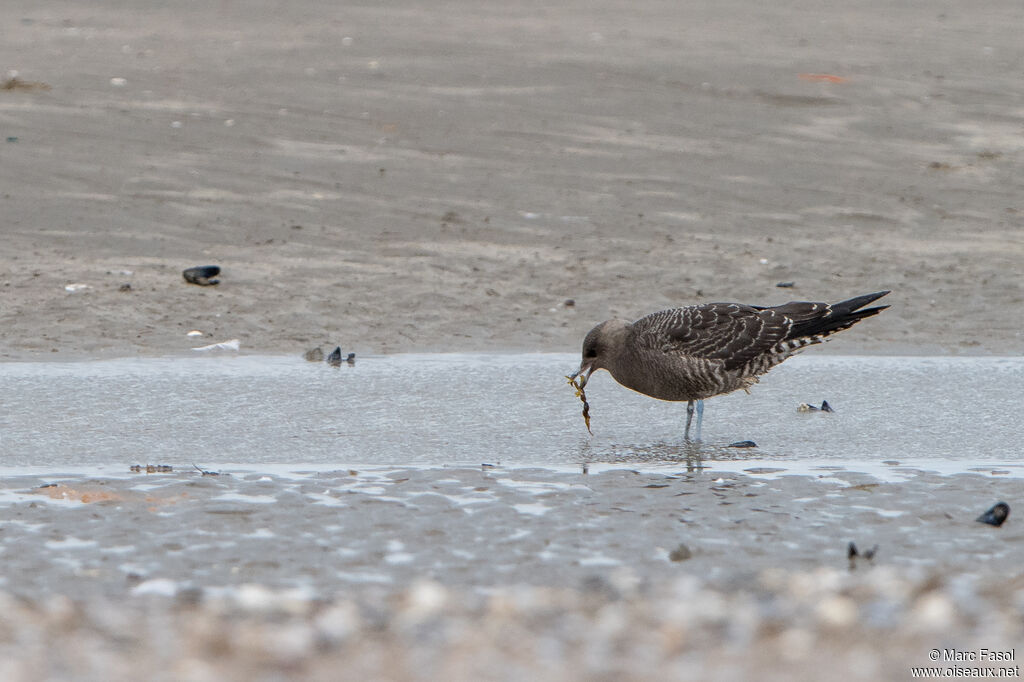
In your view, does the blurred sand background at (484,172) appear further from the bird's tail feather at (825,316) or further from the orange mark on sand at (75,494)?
the orange mark on sand at (75,494)

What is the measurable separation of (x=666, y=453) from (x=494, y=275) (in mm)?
3554

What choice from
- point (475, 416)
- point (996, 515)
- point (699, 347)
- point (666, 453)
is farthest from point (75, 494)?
point (996, 515)

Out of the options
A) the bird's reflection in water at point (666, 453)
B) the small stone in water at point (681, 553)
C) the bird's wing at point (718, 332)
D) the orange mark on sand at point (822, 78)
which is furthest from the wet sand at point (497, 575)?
the orange mark on sand at point (822, 78)

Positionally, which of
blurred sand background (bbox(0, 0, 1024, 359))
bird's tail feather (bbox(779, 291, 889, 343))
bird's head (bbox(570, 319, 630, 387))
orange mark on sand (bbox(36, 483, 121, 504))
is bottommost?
orange mark on sand (bbox(36, 483, 121, 504))

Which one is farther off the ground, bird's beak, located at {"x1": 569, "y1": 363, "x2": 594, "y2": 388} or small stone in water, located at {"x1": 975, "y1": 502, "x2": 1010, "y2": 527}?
bird's beak, located at {"x1": 569, "y1": 363, "x2": 594, "y2": 388}

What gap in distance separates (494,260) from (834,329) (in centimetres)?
318

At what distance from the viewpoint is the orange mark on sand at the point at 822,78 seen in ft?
46.0

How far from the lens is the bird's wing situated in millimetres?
6688

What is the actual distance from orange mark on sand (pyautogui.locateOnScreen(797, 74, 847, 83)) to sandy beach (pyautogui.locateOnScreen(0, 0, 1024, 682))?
4 centimetres

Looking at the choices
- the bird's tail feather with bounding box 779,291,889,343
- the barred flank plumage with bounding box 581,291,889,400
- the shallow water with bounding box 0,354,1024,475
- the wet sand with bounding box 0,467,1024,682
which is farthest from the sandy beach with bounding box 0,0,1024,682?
the bird's tail feather with bounding box 779,291,889,343

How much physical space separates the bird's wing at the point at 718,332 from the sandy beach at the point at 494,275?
0.54 metres

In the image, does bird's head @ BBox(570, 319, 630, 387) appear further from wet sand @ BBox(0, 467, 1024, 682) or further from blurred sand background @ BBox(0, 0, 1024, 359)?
blurred sand background @ BBox(0, 0, 1024, 359)

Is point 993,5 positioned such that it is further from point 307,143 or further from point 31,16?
point 31,16

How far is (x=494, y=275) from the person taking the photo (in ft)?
31.3
